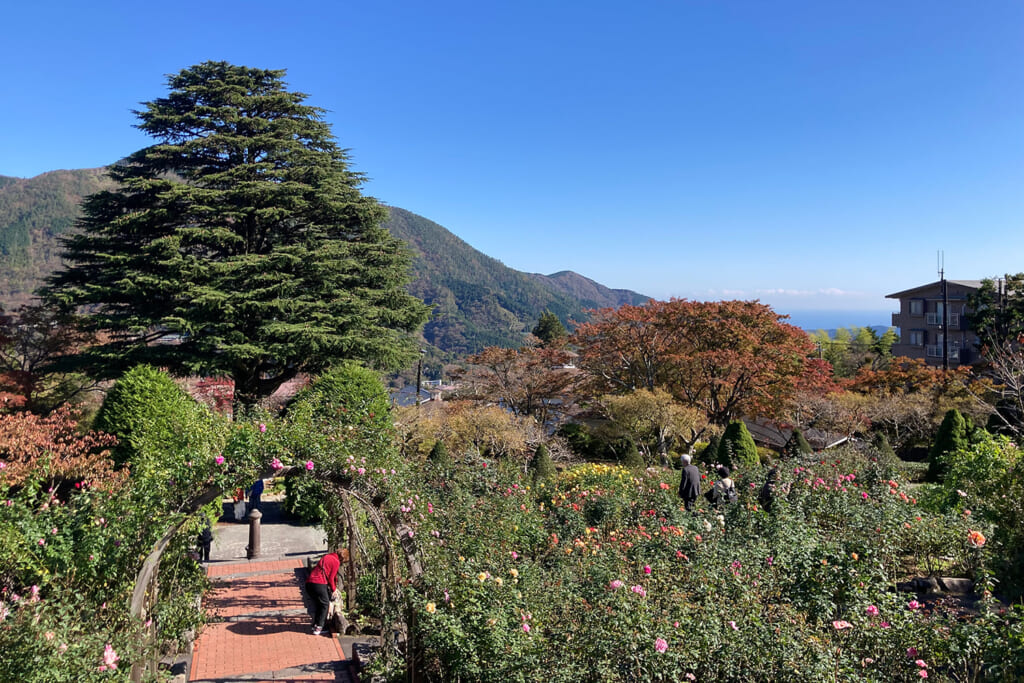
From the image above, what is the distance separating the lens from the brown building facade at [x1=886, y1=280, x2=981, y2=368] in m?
38.1

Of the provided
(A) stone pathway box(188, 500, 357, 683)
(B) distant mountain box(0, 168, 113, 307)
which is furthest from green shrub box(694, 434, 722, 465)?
(B) distant mountain box(0, 168, 113, 307)

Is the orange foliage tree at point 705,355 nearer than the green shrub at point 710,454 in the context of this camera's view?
No

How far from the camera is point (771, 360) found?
21.9 meters

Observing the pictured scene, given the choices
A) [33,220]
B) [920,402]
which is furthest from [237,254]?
[33,220]

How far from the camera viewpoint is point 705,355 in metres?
21.1

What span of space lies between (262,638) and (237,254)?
1475cm

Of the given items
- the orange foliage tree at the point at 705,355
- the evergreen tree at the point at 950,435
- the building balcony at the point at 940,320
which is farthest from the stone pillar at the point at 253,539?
the building balcony at the point at 940,320

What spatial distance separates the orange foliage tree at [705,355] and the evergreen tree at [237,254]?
7.49 metres

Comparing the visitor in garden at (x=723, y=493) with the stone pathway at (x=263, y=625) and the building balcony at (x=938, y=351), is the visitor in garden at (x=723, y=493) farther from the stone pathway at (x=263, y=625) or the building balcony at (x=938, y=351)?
the building balcony at (x=938, y=351)

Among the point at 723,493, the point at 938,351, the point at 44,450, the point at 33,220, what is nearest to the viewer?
the point at 44,450

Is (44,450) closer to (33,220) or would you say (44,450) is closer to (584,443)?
(584,443)

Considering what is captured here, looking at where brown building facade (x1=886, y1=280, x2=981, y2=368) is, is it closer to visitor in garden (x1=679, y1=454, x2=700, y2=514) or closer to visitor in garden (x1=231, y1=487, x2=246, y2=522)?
visitor in garden (x1=679, y1=454, x2=700, y2=514)

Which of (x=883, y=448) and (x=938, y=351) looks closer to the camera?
(x=883, y=448)

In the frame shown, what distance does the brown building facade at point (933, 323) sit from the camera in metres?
38.1
